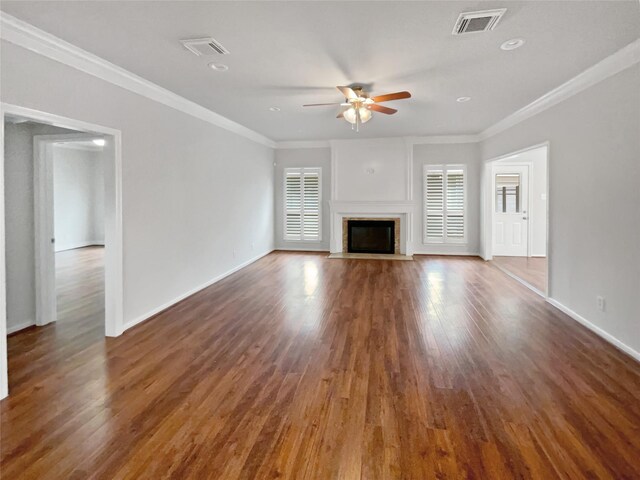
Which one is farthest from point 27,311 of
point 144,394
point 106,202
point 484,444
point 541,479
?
point 541,479

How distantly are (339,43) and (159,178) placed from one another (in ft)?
8.81

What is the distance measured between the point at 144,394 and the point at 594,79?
501 cm

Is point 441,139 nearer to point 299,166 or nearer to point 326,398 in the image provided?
point 299,166

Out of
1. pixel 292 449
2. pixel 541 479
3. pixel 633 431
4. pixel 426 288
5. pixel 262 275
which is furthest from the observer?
pixel 262 275

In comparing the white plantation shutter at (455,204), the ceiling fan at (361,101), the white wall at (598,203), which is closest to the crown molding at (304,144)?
the white plantation shutter at (455,204)

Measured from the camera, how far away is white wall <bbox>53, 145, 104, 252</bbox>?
31.8 ft

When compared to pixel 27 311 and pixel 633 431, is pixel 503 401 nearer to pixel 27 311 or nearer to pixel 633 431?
pixel 633 431

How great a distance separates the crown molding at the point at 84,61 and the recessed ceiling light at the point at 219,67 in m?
0.87

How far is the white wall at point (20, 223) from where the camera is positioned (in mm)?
3912

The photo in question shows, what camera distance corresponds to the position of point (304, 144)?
923 cm

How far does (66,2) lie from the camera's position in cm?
248

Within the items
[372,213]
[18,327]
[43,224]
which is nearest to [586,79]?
[372,213]

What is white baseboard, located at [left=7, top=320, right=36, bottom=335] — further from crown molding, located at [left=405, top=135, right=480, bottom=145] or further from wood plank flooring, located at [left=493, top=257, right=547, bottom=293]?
crown molding, located at [left=405, top=135, right=480, bottom=145]

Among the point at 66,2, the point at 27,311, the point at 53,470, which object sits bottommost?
the point at 53,470
